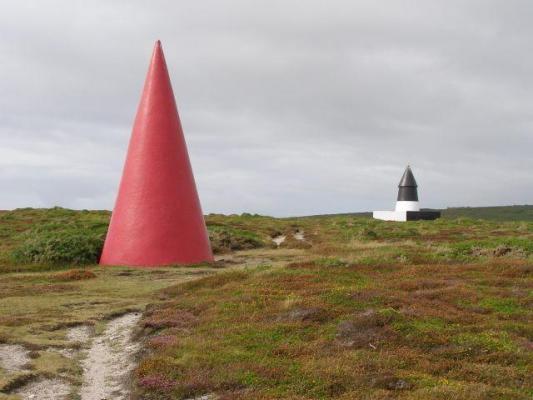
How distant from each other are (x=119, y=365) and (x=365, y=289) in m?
5.33

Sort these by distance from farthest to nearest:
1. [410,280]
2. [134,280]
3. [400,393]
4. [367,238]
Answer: [367,238]
[134,280]
[410,280]
[400,393]

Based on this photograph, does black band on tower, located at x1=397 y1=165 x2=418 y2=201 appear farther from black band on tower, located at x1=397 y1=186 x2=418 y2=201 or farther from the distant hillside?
the distant hillside

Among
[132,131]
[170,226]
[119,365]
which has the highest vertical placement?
[132,131]

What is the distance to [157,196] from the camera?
64.7ft

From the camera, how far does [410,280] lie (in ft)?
44.4

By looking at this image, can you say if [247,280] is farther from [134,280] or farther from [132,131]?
[132,131]

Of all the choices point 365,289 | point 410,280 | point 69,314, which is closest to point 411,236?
point 410,280

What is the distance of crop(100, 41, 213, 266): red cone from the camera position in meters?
19.7

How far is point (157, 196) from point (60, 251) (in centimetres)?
449

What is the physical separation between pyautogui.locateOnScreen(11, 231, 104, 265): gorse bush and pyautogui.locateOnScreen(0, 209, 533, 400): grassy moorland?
162 centimetres

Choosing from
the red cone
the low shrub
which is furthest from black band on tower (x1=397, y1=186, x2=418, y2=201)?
the low shrub

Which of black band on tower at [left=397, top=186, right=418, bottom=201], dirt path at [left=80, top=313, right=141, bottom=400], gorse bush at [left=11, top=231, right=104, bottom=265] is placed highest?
black band on tower at [left=397, top=186, right=418, bottom=201]

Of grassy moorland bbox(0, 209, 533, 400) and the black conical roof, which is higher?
the black conical roof

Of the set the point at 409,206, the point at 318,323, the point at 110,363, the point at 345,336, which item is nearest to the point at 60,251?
the point at 110,363
